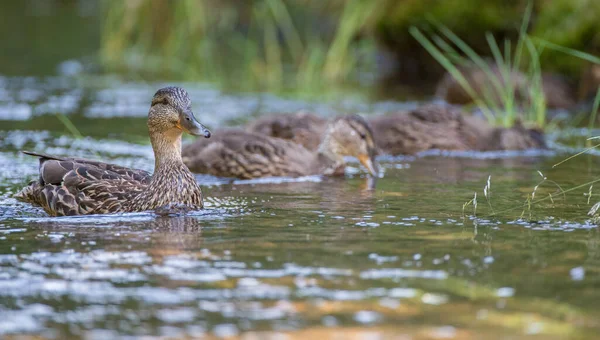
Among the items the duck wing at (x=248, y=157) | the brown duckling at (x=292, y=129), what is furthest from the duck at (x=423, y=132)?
the duck wing at (x=248, y=157)

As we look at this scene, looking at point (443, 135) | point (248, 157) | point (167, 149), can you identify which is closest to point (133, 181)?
point (167, 149)

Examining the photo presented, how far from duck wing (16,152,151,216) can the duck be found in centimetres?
322

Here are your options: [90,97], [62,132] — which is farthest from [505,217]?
[90,97]

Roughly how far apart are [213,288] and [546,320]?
5.19 feet

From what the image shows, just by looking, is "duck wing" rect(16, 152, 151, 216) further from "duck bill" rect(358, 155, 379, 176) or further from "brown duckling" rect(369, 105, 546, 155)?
"brown duckling" rect(369, 105, 546, 155)

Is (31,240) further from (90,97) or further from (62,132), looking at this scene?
(90,97)

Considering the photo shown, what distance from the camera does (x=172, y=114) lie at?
728 cm

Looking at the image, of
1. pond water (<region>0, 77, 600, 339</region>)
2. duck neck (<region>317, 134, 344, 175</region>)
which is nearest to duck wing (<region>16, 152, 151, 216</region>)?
pond water (<region>0, 77, 600, 339</region>)

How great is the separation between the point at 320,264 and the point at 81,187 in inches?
100

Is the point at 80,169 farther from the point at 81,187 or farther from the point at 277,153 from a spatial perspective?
the point at 277,153

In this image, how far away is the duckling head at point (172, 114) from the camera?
23.5 feet

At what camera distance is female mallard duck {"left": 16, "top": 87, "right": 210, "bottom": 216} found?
700 cm

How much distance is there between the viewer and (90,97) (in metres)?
14.5

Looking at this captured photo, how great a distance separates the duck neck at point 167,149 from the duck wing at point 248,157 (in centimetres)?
171
